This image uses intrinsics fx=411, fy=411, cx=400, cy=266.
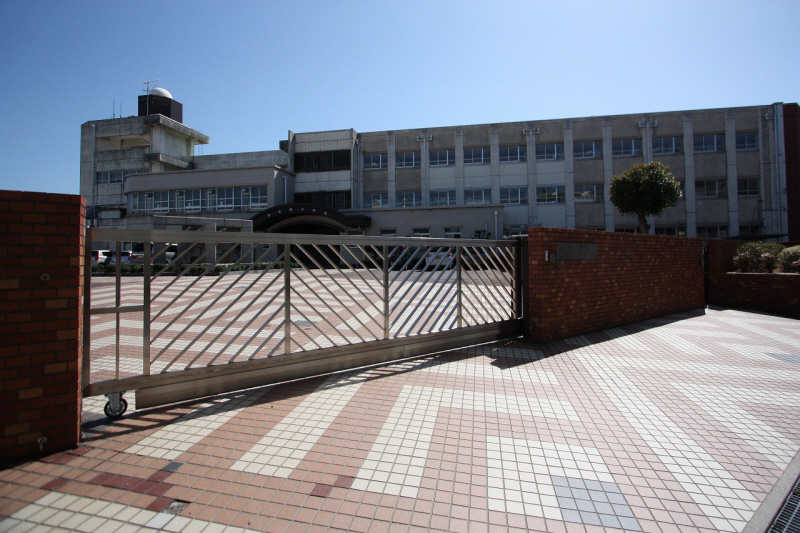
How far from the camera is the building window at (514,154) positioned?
38344 millimetres

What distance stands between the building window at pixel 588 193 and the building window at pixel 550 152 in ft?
10.9

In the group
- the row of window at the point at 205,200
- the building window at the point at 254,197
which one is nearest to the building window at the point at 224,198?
the row of window at the point at 205,200

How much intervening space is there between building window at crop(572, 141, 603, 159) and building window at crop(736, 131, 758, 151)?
11.0 m

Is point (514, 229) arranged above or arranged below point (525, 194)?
below

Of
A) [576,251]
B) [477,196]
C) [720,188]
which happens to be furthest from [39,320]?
[720,188]

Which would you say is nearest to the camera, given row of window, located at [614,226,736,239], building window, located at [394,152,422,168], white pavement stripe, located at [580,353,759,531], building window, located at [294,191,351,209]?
white pavement stripe, located at [580,353,759,531]

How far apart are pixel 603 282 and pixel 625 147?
34933 millimetres

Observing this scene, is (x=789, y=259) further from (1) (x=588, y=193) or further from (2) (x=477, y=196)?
(2) (x=477, y=196)

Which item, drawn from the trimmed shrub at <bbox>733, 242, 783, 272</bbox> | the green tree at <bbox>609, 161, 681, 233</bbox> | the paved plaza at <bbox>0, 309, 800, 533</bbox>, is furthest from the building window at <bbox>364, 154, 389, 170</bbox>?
the paved plaza at <bbox>0, 309, 800, 533</bbox>

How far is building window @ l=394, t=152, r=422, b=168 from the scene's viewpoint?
4059 centimetres

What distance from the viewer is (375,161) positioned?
41.5m

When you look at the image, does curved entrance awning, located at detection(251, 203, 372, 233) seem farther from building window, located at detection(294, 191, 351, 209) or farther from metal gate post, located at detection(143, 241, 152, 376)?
metal gate post, located at detection(143, 241, 152, 376)

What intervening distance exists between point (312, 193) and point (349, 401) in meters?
38.9

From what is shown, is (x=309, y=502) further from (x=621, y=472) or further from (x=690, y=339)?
(x=690, y=339)
